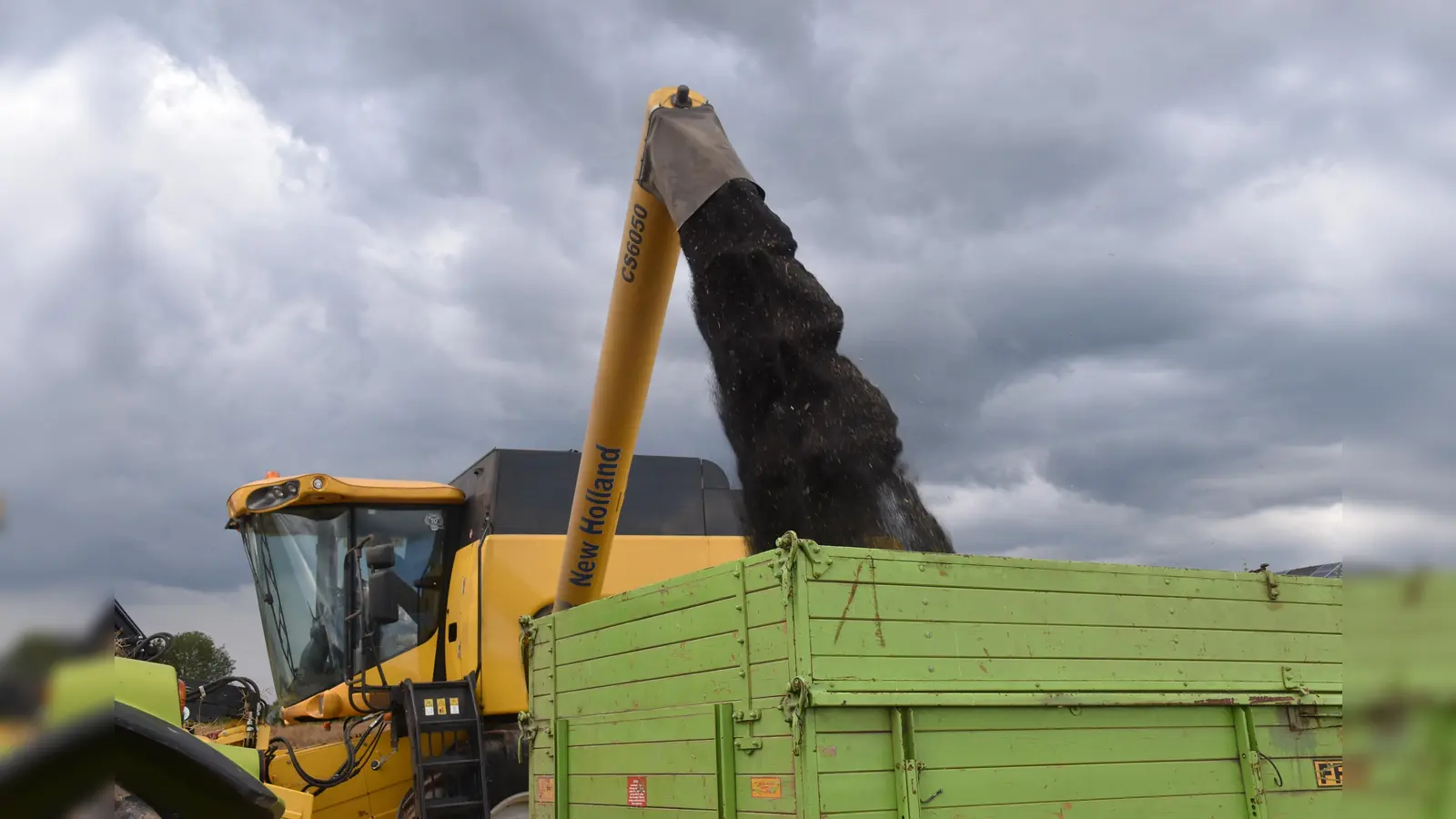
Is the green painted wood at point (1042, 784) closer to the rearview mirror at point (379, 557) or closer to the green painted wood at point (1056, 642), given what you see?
the green painted wood at point (1056, 642)

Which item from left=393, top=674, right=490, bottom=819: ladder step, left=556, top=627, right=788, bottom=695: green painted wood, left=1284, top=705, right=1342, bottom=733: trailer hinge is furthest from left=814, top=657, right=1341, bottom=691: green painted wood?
left=393, top=674, right=490, bottom=819: ladder step

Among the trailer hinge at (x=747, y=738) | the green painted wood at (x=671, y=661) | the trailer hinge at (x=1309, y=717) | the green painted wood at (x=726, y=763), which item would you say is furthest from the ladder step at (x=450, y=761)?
the trailer hinge at (x=1309, y=717)

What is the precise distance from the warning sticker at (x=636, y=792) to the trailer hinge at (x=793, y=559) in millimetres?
1512

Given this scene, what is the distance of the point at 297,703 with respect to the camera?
797 centimetres

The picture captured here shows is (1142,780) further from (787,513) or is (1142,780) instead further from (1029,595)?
(787,513)

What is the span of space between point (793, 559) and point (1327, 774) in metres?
3.07

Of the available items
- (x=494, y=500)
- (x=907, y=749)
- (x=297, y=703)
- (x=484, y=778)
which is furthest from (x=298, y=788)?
(x=907, y=749)

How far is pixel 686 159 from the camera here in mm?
5207

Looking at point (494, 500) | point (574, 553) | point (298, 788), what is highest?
point (494, 500)

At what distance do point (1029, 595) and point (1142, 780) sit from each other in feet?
3.00

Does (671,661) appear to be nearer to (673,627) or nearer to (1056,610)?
(673,627)

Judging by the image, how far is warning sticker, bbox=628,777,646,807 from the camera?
4.79m

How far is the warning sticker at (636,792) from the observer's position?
4.79 m

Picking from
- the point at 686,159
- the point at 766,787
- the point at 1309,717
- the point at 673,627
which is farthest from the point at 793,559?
the point at 1309,717
